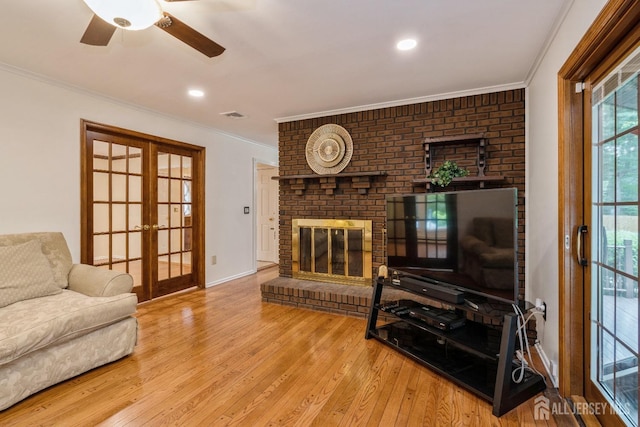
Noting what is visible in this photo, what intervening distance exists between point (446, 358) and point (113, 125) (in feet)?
13.0

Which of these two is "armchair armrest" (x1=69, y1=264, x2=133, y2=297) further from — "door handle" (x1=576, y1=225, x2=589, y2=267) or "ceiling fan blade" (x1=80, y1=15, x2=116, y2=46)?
"door handle" (x1=576, y1=225, x2=589, y2=267)

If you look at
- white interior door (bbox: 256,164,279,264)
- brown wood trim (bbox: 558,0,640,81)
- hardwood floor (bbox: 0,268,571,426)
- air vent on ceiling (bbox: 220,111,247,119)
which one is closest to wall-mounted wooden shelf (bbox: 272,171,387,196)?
air vent on ceiling (bbox: 220,111,247,119)

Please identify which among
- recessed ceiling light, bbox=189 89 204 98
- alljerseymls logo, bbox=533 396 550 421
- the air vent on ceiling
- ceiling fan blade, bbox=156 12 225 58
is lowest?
alljerseymls logo, bbox=533 396 550 421

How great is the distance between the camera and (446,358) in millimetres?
2293

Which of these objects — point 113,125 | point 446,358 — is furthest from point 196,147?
point 446,358

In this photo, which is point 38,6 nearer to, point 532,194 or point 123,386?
point 123,386

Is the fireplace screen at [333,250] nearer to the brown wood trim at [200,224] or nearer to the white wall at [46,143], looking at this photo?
the brown wood trim at [200,224]

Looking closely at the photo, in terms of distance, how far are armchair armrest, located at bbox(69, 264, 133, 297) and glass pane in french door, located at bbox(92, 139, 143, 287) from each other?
0.76m

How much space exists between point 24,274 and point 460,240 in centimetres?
325

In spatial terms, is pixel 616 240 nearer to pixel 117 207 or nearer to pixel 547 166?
pixel 547 166

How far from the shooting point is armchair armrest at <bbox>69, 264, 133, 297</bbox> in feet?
8.11

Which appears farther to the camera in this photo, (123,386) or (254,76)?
(254,76)

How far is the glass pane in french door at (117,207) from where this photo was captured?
133 inches

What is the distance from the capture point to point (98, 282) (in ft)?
8.26
